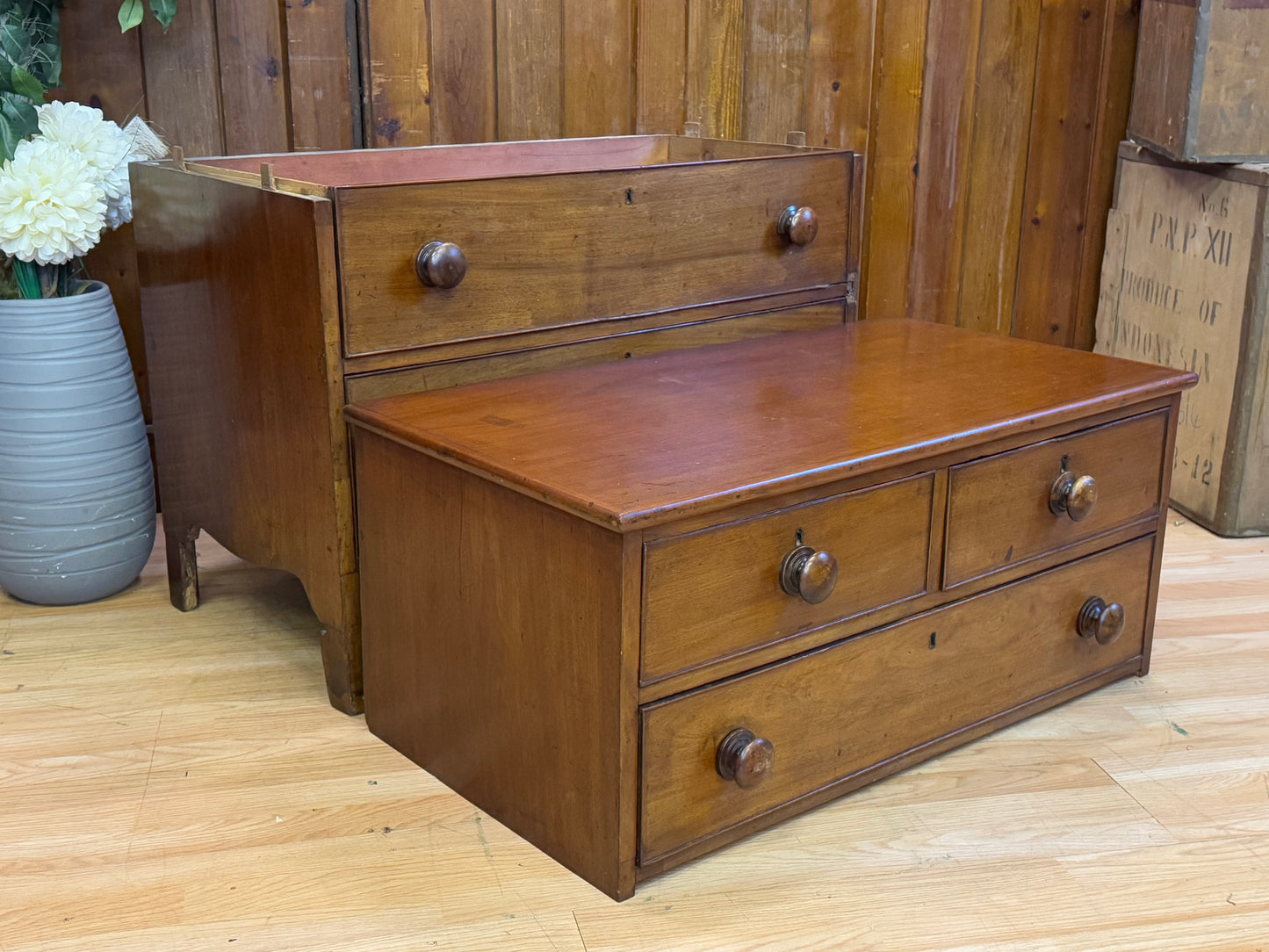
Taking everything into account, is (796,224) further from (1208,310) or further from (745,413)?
(1208,310)

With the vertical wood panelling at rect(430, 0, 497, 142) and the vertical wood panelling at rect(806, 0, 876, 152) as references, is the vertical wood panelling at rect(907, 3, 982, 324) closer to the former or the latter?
the vertical wood panelling at rect(806, 0, 876, 152)

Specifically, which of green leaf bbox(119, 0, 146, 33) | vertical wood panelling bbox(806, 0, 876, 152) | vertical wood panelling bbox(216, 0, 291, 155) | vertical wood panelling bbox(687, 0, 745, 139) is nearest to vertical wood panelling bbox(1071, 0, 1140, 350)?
vertical wood panelling bbox(806, 0, 876, 152)

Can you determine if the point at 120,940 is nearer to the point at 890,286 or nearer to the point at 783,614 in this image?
the point at 783,614

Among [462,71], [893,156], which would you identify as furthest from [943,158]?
[462,71]

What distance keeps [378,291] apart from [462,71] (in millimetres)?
812

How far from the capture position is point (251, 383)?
1733mm

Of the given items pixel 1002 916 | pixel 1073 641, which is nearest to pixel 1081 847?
pixel 1002 916

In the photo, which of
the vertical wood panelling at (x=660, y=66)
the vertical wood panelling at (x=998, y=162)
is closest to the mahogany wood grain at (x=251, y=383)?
the vertical wood panelling at (x=660, y=66)

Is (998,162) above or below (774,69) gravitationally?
below

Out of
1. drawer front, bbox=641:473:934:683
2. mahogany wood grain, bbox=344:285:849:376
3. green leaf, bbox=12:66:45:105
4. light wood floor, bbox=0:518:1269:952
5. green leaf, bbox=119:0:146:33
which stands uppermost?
green leaf, bbox=119:0:146:33

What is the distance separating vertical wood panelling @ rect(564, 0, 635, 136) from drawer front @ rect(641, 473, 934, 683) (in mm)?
1158

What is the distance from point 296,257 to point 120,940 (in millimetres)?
750

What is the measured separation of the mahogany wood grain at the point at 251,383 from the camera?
1590mm

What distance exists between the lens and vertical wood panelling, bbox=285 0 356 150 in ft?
7.11
